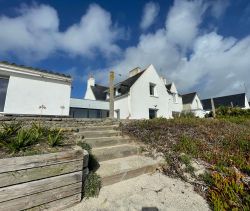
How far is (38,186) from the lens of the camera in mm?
2029

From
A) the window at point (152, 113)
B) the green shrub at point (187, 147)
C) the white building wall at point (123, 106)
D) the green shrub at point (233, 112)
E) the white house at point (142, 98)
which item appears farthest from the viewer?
the window at point (152, 113)

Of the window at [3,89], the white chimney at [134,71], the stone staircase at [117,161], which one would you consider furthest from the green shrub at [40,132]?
the white chimney at [134,71]

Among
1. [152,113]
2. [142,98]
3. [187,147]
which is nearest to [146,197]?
[187,147]

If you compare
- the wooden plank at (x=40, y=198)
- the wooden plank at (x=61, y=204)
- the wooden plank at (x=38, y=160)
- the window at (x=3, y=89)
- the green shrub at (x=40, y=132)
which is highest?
the window at (x=3, y=89)

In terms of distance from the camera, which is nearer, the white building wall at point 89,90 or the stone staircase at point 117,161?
the stone staircase at point 117,161

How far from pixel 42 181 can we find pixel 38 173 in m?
0.13

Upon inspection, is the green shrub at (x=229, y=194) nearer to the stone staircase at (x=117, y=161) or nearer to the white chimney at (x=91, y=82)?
the stone staircase at (x=117, y=161)

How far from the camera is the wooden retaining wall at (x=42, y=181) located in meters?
1.87

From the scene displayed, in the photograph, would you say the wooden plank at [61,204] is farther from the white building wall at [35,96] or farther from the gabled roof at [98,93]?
the gabled roof at [98,93]

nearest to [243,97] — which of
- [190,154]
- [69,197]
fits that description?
[190,154]

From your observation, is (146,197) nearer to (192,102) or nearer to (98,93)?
(98,93)

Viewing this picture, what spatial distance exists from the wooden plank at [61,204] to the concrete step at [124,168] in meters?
0.57

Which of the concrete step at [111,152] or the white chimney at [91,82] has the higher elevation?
the white chimney at [91,82]

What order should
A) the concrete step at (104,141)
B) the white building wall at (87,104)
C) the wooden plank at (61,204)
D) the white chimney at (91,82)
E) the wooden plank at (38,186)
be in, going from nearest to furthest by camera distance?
the wooden plank at (38,186)
the wooden plank at (61,204)
the concrete step at (104,141)
the white building wall at (87,104)
the white chimney at (91,82)
